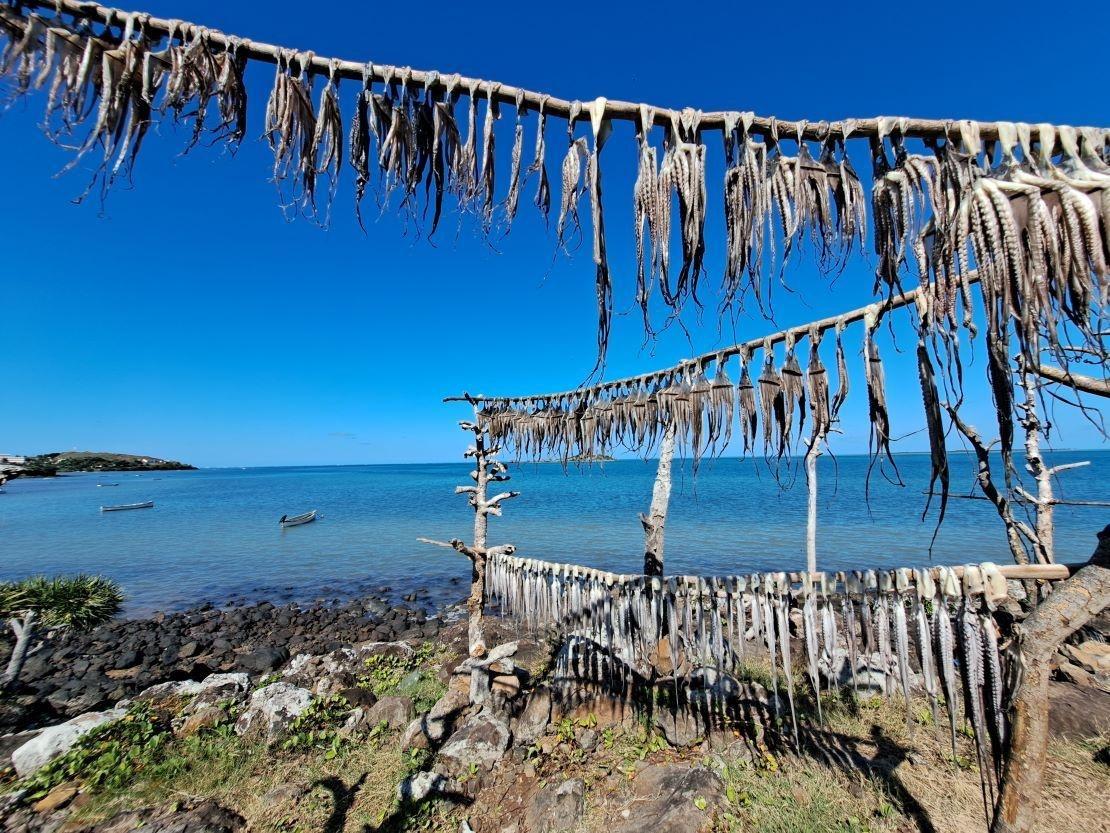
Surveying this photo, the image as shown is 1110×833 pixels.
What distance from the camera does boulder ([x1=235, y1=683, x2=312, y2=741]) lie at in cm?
746

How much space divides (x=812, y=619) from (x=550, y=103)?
4677mm

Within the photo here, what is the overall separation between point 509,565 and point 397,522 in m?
35.8

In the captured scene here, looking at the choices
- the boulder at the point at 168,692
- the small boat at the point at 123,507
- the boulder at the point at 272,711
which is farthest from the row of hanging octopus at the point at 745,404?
the small boat at the point at 123,507

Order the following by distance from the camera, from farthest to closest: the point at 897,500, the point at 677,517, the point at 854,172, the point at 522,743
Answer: the point at 897,500 < the point at 677,517 < the point at 522,743 < the point at 854,172

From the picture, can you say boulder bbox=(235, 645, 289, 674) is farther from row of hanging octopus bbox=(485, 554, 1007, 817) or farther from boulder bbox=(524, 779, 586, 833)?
boulder bbox=(524, 779, 586, 833)

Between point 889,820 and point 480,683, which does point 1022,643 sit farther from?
point 480,683

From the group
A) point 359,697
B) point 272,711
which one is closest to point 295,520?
point 359,697

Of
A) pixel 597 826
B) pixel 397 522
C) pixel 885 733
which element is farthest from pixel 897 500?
pixel 597 826

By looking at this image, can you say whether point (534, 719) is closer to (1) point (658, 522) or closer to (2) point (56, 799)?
(1) point (658, 522)

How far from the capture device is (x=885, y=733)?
6.49 meters

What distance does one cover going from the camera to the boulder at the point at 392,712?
25.7 ft

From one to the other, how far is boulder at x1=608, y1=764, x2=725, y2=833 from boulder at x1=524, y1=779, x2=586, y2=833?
1.48 ft

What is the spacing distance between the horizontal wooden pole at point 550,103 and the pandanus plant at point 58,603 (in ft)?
42.5

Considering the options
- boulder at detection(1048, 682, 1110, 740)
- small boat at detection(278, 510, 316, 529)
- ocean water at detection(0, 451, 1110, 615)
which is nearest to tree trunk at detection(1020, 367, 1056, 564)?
boulder at detection(1048, 682, 1110, 740)
